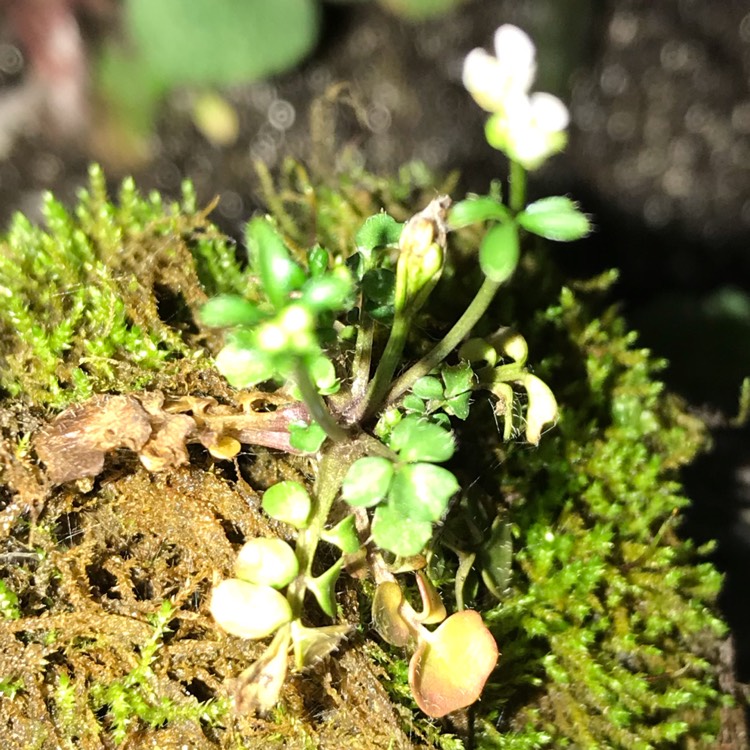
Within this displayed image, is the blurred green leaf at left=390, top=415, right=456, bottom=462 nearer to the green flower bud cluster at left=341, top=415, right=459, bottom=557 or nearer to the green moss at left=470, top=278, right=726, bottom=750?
the green flower bud cluster at left=341, top=415, right=459, bottom=557

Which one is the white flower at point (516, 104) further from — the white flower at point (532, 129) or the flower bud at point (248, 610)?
the flower bud at point (248, 610)

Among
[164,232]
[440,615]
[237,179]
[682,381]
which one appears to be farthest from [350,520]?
[237,179]

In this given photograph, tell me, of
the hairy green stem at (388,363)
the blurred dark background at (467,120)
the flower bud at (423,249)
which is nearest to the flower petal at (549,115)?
the flower bud at (423,249)

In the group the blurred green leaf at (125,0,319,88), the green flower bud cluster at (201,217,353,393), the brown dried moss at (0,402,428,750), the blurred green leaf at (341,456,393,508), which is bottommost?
the brown dried moss at (0,402,428,750)

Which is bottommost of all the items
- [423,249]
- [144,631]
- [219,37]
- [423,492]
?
[144,631]

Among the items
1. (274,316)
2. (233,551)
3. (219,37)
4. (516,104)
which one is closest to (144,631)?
(233,551)

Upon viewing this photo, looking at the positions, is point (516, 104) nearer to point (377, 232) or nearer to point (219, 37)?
point (377, 232)

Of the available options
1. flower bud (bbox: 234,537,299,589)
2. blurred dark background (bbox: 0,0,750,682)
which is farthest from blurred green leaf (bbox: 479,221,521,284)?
blurred dark background (bbox: 0,0,750,682)
